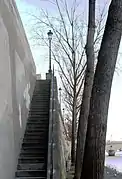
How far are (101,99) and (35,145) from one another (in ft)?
17.6

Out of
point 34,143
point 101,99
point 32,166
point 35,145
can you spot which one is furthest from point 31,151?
point 101,99

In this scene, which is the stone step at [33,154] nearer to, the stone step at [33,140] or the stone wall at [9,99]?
the stone wall at [9,99]

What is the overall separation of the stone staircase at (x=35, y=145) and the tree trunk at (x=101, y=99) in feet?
11.1

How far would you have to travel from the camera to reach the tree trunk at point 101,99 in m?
5.92

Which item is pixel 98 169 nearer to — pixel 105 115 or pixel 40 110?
pixel 105 115

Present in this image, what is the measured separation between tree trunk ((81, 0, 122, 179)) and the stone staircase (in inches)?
134

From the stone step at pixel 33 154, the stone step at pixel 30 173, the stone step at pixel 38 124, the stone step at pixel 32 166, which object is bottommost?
the stone step at pixel 30 173

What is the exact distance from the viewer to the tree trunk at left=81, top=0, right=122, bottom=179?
592 cm

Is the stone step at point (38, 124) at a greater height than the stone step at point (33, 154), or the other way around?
the stone step at point (38, 124)

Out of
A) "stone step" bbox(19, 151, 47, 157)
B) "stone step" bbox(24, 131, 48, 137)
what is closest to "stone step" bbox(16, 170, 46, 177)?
"stone step" bbox(19, 151, 47, 157)

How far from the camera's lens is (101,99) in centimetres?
615

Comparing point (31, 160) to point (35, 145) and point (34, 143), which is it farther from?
point (34, 143)

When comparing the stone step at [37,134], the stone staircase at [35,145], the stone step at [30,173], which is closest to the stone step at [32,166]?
the stone staircase at [35,145]

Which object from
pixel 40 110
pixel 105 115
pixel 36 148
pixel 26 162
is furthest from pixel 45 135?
pixel 105 115
